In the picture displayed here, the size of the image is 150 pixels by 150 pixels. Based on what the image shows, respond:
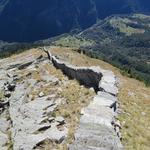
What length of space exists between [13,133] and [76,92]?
11863mm

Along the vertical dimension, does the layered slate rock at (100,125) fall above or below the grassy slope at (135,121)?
above

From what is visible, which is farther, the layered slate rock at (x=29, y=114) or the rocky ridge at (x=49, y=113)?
the layered slate rock at (x=29, y=114)

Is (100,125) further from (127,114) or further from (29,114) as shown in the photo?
(29,114)

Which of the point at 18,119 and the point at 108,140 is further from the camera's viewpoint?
the point at 18,119

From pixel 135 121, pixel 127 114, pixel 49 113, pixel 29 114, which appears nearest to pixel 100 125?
pixel 135 121

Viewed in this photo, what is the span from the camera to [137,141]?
3478cm

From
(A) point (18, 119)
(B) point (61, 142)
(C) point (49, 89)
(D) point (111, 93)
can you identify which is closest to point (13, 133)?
(A) point (18, 119)

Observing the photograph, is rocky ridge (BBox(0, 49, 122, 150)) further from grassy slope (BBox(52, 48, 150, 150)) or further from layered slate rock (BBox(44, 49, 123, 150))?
grassy slope (BBox(52, 48, 150, 150))

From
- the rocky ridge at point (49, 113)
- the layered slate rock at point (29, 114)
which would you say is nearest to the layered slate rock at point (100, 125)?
the rocky ridge at point (49, 113)

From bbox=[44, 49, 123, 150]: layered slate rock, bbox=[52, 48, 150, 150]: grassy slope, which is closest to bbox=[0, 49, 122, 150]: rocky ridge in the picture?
bbox=[44, 49, 123, 150]: layered slate rock

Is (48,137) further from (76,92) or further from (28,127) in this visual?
(76,92)

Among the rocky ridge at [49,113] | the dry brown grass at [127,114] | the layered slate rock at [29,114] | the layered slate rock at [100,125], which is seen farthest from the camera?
the dry brown grass at [127,114]

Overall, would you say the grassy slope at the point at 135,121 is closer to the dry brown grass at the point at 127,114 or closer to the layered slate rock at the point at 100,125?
the dry brown grass at the point at 127,114

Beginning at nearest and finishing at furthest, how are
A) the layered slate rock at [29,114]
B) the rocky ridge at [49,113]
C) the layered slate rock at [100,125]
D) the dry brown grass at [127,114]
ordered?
the layered slate rock at [100,125] < the rocky ridge at [49,113] < the layered slate rock at [29,114] < the dry brown grass at [127,114]
